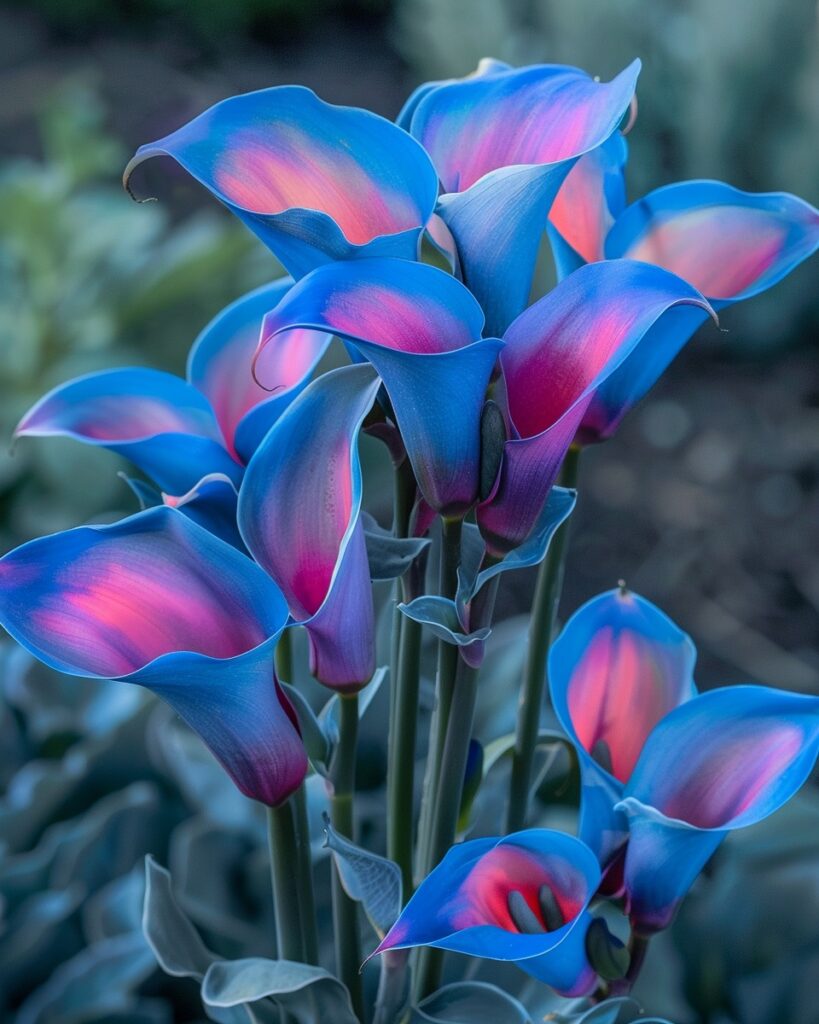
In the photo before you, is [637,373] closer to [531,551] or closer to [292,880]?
[531,551]

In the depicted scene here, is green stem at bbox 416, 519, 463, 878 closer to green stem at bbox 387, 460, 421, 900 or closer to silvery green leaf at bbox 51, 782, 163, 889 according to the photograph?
green stem at bbox 387, 460, 421, 900

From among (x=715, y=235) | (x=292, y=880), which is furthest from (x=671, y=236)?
(x=292, y=880)

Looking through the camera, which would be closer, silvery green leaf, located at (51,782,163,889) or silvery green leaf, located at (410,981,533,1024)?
silvery green leaf, located at (410,981,533,1024)

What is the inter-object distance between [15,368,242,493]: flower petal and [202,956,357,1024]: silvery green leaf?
0.16m

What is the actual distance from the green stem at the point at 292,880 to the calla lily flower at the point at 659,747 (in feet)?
0.30

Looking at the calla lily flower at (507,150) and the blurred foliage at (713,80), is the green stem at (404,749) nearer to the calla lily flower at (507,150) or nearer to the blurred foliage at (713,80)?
the calla lily flower at (507,150)

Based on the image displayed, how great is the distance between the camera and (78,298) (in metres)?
1.47

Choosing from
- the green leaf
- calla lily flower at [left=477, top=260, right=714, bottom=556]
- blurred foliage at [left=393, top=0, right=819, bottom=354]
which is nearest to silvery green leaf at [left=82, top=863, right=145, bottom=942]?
the green leaf

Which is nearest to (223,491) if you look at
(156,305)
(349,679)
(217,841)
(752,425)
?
(349,679)

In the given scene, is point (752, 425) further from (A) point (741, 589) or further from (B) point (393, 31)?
(B) point (393, 31)

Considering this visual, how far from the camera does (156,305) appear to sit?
4.64 feet

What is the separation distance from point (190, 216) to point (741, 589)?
4.02 feet

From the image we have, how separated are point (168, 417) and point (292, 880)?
16 cm

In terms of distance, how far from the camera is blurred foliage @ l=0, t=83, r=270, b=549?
1.24 metres
